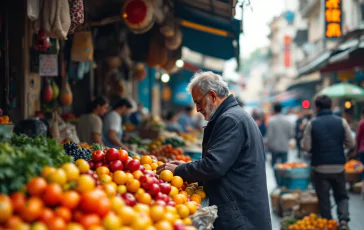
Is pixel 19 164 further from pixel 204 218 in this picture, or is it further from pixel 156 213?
pixel 204 218

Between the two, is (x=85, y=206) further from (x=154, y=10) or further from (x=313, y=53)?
(x=313, y=53)

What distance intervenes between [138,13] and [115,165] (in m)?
4.07

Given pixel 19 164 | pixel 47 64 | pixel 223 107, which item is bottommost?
pixel 19 164

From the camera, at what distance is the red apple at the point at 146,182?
10.7ft

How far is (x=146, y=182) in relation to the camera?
10.8ft

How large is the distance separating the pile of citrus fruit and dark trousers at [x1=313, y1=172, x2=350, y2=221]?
3.82 metres

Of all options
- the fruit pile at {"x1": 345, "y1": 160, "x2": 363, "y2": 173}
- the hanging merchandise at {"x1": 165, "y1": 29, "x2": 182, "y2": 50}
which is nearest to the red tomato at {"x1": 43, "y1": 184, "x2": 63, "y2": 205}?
the hanging merchandise at {"x1": 165, "y1": 29, "x2": 182, "y2": 50}

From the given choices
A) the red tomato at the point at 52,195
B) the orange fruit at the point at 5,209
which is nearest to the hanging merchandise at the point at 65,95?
the red tomato at the point at 52,195

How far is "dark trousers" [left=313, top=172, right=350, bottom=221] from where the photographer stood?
6.57m

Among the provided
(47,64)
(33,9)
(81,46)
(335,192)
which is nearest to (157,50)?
(81,46)

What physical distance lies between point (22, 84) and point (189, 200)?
166 inches

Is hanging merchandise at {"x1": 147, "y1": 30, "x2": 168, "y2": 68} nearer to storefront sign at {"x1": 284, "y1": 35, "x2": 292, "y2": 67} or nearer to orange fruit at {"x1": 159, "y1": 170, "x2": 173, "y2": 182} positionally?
orange fruit at {"x1": 159, "y1": 170, "x2": 173, "y2": 182}

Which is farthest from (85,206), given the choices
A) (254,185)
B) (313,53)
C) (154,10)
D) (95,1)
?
(313,53)

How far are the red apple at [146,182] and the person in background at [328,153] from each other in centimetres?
412
